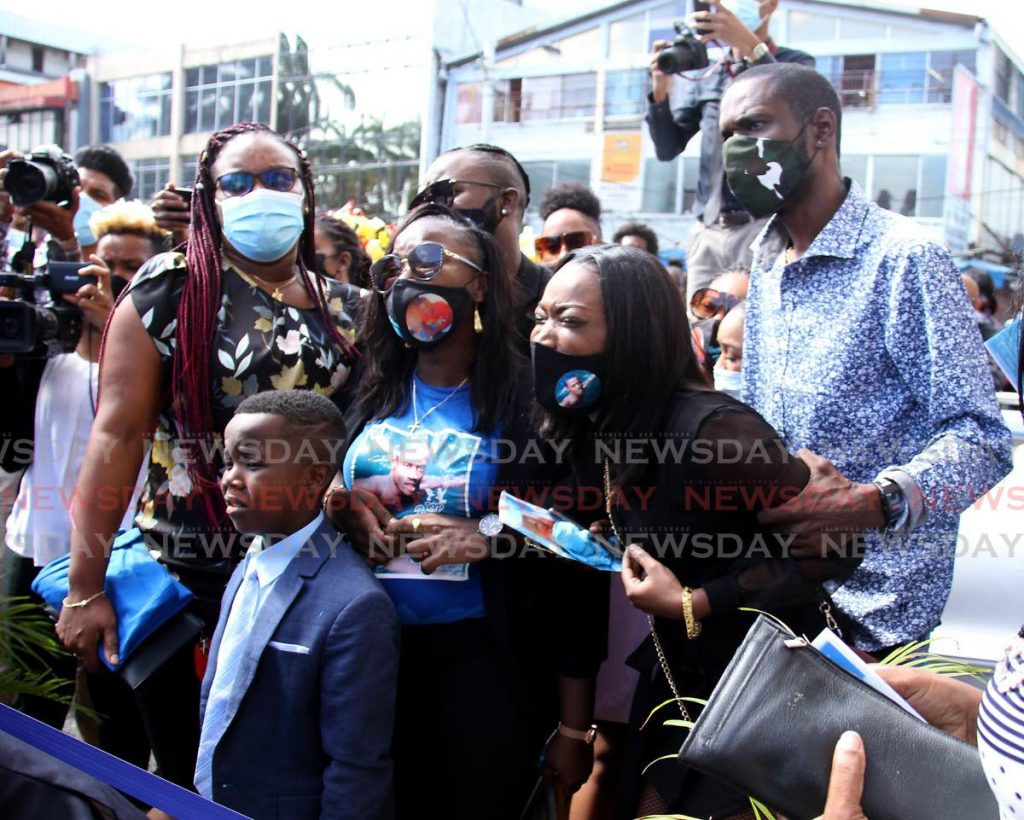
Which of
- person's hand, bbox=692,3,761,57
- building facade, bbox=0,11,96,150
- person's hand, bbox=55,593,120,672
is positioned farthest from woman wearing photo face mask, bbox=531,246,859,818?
building facade, bbox=0,11,96,150

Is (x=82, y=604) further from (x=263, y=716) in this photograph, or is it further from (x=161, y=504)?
(x=263, y=716)

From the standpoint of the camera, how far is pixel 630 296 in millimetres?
2320

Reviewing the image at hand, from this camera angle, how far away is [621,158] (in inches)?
987

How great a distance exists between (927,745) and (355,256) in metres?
4.06

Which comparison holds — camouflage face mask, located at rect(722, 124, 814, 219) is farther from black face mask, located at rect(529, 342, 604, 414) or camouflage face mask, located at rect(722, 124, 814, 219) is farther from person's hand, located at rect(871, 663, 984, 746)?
person's hand, located at rect(871, 663, 984, 746)

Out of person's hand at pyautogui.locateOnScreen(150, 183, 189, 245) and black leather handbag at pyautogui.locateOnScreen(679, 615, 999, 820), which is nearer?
black leather handbag at pyautogui.locateOnScreen(679, 615, 999, 820)

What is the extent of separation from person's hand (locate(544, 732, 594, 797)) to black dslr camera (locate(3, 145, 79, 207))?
2.63m

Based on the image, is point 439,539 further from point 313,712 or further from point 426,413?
point 313,712

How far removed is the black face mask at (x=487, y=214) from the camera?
3283 mm

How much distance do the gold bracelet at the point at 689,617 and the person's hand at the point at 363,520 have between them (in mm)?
732

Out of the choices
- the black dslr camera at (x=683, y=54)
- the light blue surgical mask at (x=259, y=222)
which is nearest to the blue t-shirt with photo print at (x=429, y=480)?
the light blue surgical mask at (x=259, y=222)

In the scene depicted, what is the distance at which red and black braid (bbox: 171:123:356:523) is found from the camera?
269 cm

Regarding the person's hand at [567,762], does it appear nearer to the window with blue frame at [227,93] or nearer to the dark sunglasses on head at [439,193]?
the dark sunglasses on head at [439,193]

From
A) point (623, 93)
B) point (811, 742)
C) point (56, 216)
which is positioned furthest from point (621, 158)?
point (811, 742)
